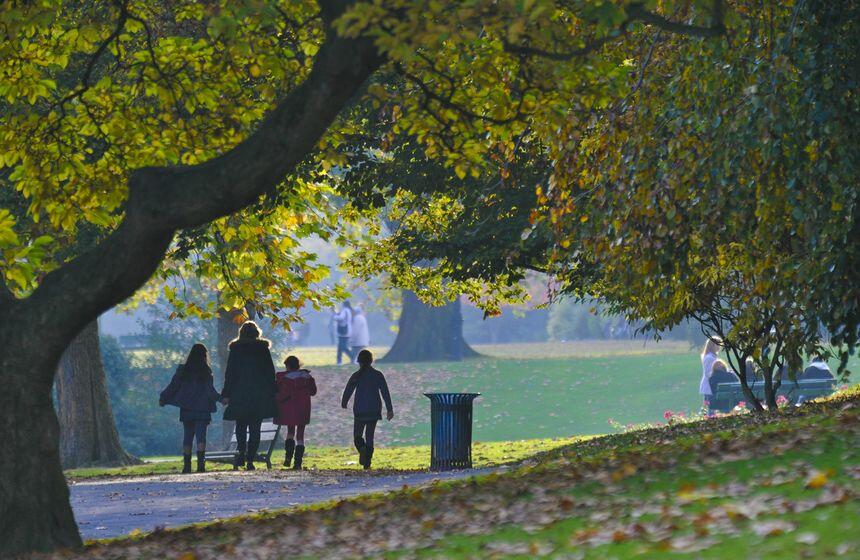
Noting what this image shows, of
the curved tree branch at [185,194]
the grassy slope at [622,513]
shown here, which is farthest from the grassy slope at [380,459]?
the curved tree branch at [185,194]

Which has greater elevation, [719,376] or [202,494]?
[719,376]

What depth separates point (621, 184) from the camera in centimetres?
1356

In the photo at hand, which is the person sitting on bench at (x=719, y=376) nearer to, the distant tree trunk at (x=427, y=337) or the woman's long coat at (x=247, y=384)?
the woman's long coat at (x=247, y=384)

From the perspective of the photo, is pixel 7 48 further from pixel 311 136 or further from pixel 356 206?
pixel 356 206

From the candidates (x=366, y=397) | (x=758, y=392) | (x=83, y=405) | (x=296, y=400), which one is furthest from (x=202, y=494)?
(x=758, y=392)

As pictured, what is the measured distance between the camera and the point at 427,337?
48.1m

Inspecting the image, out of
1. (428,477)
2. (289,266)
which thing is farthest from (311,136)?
(289,266)

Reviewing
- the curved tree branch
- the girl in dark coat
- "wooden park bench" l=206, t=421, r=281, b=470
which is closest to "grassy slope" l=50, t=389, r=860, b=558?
the curved tree branch

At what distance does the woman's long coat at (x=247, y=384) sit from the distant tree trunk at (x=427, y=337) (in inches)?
1137

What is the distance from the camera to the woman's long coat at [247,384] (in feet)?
61.7

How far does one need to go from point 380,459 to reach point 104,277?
1634cm

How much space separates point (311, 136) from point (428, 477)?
732cm

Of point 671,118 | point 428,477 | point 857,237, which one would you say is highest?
point 671,118

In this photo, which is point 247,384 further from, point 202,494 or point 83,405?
point 83,405
